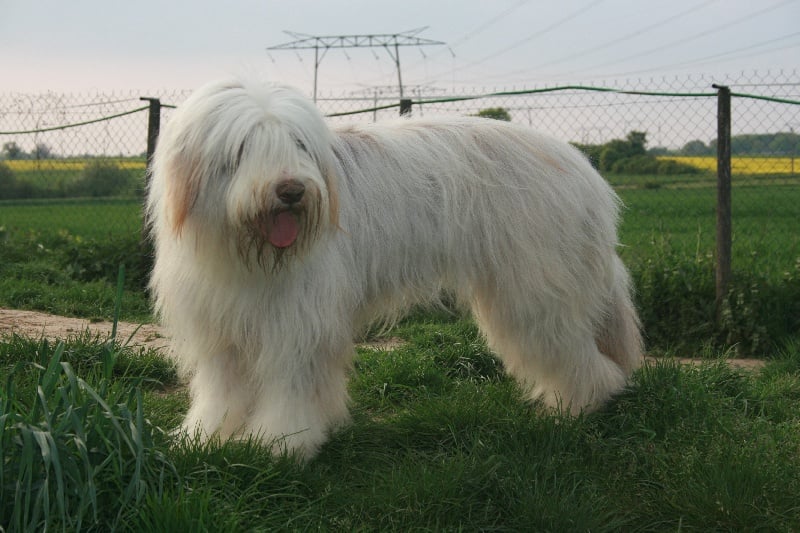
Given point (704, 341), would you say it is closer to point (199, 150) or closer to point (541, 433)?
point (541, 433)

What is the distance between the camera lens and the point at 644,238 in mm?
9898

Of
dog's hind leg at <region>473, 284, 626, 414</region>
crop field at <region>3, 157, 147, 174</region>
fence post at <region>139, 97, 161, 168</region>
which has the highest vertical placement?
fence post at <region>139, 97, 161, 168</region>

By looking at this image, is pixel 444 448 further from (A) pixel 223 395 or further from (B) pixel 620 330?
(B) pixel 620 330

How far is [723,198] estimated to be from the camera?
6332 mm

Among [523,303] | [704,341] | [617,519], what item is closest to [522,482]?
[617,519]

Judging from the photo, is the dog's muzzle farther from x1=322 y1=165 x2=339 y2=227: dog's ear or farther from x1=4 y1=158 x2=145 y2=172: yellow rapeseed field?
x1=4 y1=158 x2=145 y2=172: yellow rapeseed field

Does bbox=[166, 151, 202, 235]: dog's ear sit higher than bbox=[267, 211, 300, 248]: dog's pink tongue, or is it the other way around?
bbox=[166, 151, 202, 235]: dog's ear

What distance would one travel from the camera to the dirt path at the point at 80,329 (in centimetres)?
577

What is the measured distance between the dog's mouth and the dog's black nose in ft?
Result: 0.26

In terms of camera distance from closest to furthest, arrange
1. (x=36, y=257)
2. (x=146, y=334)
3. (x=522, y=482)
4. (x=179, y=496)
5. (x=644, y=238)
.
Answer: (x=179, y=496), (x=522, y=482), (x=146, y=334), (x=36, y=257), (x=644, y=238)

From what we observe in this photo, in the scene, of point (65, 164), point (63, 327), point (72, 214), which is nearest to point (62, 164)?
point (65, 164)

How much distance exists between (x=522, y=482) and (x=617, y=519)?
1.32 ft

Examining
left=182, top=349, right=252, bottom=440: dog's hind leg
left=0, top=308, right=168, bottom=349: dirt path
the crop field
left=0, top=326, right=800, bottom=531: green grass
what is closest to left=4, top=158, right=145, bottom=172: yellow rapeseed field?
the crop field

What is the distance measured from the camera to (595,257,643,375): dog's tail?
14.6 feet
